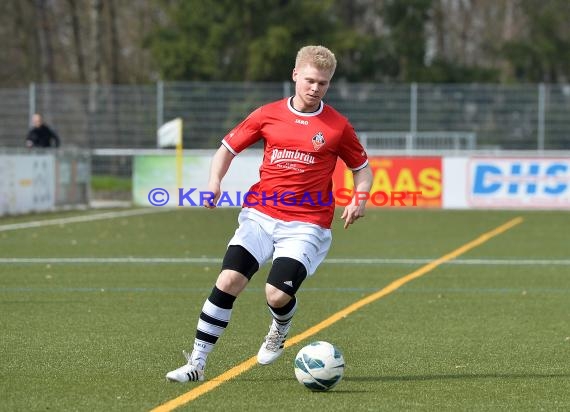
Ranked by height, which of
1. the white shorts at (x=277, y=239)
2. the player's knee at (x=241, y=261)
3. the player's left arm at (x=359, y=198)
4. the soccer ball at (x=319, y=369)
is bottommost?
the soccer ball at (x=319, y=369)

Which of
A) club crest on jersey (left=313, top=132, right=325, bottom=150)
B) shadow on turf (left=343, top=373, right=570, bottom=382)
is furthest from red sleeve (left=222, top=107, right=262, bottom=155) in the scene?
shadow on turf (left=343, top=373, right=570, bottom=382)

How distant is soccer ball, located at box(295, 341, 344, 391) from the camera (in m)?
7.60

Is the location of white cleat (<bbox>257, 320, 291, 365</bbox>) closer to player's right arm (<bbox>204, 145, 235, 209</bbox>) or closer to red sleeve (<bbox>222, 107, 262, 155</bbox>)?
player's right arm (<bbox>204, 145, 235, 209</bbox>)

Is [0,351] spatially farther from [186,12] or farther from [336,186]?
[186,12]

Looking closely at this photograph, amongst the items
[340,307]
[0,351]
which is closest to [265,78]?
[340,307]

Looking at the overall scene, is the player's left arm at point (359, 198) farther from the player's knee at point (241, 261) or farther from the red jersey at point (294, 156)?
the player's knee at point (241, 261)

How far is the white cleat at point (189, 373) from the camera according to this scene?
7766mm

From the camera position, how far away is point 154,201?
31.5 ft

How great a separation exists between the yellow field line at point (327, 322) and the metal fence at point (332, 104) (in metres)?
12.8

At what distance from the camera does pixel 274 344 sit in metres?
8.41

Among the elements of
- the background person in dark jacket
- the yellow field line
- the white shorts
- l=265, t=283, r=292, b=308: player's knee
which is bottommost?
the background person in dark jacket

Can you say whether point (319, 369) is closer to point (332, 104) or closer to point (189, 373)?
point (189, 373)

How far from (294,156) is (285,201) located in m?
0.28

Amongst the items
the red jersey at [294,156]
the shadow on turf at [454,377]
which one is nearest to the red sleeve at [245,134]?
the red jersey at [294,156]
